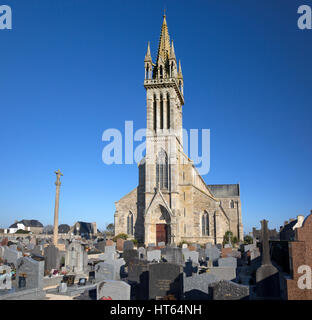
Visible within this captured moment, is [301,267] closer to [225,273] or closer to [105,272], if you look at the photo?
[225,273]

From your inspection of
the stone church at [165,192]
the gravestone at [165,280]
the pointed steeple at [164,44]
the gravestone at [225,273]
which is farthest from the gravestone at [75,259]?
the pointed steeple at [164,44]

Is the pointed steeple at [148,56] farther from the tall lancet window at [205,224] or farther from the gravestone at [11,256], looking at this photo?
the gravestone at [11,256]

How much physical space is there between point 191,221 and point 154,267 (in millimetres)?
24759

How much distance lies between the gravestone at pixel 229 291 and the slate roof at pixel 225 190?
159 feet

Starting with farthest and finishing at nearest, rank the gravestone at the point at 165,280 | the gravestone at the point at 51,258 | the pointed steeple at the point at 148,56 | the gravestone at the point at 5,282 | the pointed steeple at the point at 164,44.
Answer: the pointed steeple at the point at 164,44, the pointed steeple at the point at 148,56, the gravestone at the point at 51,258, the gravestone at the point at 5,282, the gravestone at the point at 165,280

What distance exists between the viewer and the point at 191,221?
116 feet

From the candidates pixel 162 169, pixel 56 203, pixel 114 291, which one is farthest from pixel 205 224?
pixel 114 291

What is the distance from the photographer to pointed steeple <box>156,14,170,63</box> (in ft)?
129

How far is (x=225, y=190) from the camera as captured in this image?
186ft

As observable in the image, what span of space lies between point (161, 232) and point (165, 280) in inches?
917

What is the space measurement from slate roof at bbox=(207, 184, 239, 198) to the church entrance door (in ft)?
77.6

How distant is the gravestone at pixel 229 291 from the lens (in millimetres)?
7797
